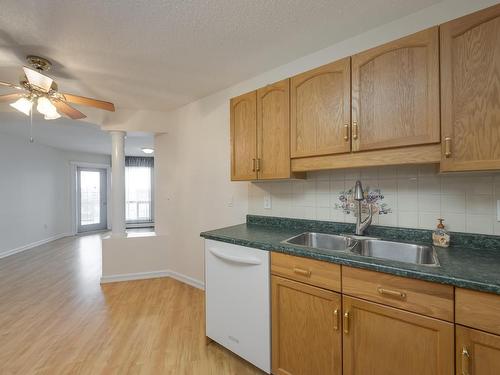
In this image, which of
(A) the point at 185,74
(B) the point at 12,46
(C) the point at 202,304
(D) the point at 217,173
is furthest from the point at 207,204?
(B) the point at 12,46

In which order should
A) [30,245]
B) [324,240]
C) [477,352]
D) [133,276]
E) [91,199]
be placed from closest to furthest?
[477,352], [324,240], [133,276], [30,245], [91,199]

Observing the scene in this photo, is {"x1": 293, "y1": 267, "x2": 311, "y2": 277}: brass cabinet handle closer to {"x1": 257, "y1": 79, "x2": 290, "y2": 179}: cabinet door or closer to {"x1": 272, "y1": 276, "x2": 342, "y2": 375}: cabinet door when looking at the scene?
{"x1": 272, "y1": 276, "x2": 342, "y2": 375}: cabinet door

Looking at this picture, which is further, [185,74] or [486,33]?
[185,74]

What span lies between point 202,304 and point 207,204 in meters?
1.10

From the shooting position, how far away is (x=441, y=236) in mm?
1393

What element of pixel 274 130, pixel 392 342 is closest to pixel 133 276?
pixel 274 130

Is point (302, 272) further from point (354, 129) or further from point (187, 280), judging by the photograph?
point (187, 280)

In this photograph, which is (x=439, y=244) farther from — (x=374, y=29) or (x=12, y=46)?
(x=12, y=46)

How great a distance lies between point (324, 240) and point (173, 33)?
6.17ft

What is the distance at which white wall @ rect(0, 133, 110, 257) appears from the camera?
4371 millimetres

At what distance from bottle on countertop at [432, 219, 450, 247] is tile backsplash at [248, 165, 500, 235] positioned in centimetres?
6

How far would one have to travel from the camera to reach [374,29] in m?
1.66

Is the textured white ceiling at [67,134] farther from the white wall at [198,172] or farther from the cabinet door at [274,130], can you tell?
the cabinet door at [274,130]

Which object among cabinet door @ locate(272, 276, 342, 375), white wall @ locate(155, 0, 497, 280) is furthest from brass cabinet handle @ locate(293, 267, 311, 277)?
white wall @ locate(155, 0, 497, 280)
